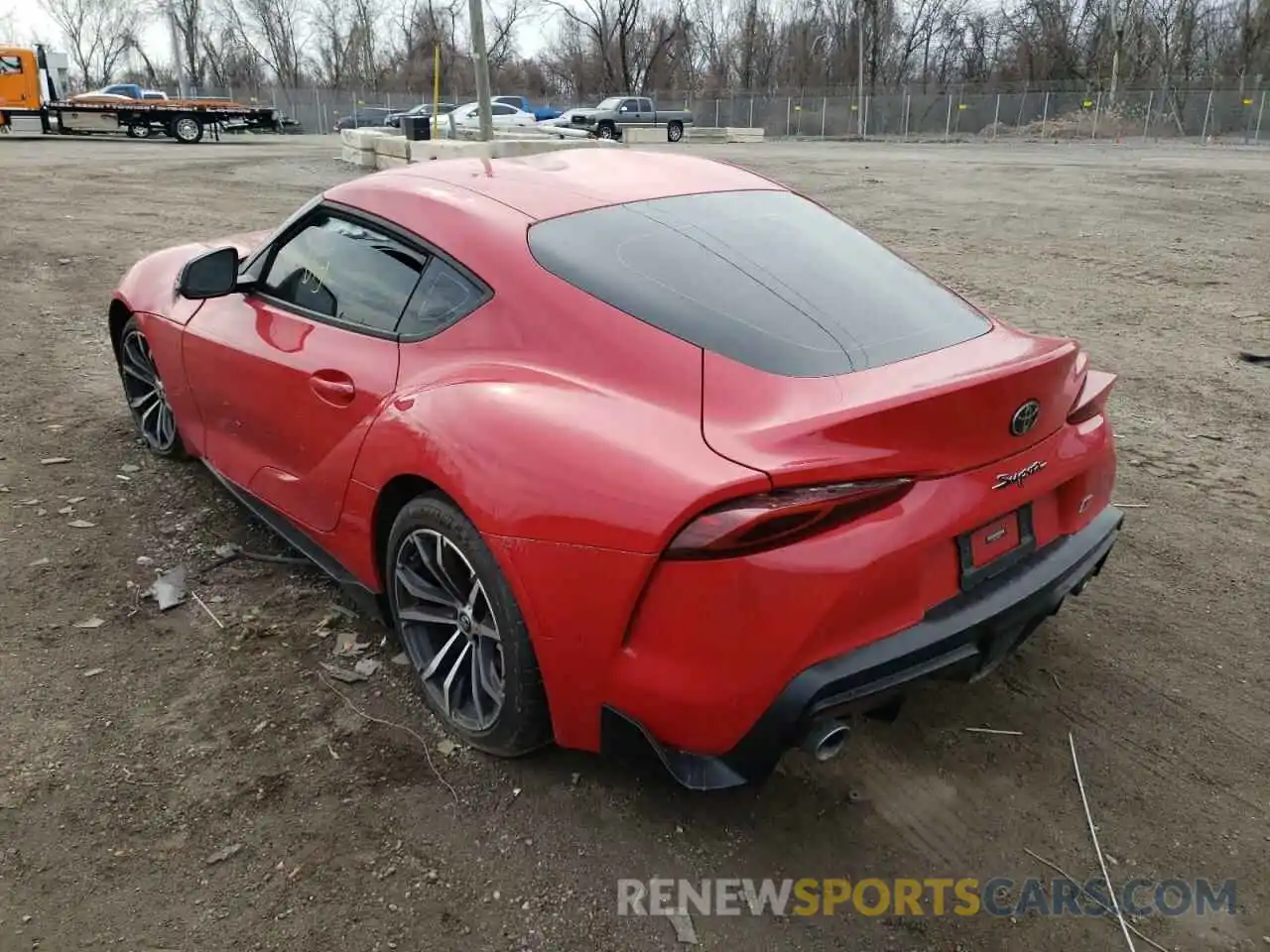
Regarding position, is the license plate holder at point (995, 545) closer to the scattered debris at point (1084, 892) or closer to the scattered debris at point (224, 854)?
the scattered debris at point (1084, 892)

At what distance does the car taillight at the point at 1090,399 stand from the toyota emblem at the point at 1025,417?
27 centimetres

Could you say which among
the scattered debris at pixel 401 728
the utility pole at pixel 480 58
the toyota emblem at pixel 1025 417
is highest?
the utility pole at pixel 480 58

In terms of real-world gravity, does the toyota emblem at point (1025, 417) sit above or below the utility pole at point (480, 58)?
below

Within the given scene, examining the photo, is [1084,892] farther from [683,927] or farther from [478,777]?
[478,777]

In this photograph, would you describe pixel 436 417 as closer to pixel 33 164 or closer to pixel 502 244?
pixel 502 244

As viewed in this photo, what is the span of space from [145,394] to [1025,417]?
426 centimetres

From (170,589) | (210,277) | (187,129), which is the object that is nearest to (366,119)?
(187,129)

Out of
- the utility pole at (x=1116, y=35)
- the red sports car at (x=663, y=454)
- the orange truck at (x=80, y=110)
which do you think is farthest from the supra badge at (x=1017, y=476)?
the utility pole at (x=1116, y=35)

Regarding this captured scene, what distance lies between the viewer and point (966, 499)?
7.32ft

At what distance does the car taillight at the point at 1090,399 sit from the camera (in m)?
2.68

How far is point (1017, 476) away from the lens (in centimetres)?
237

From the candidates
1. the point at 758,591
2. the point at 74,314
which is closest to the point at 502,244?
the point at 758,591

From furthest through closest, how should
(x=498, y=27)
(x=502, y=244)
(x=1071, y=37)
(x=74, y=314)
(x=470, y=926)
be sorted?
(x=498, y=27)
(x=1071, y=37)
(x=74, y=314)
(x=502, y=244)
(x=470, y=926)

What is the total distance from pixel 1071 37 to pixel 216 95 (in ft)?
191
